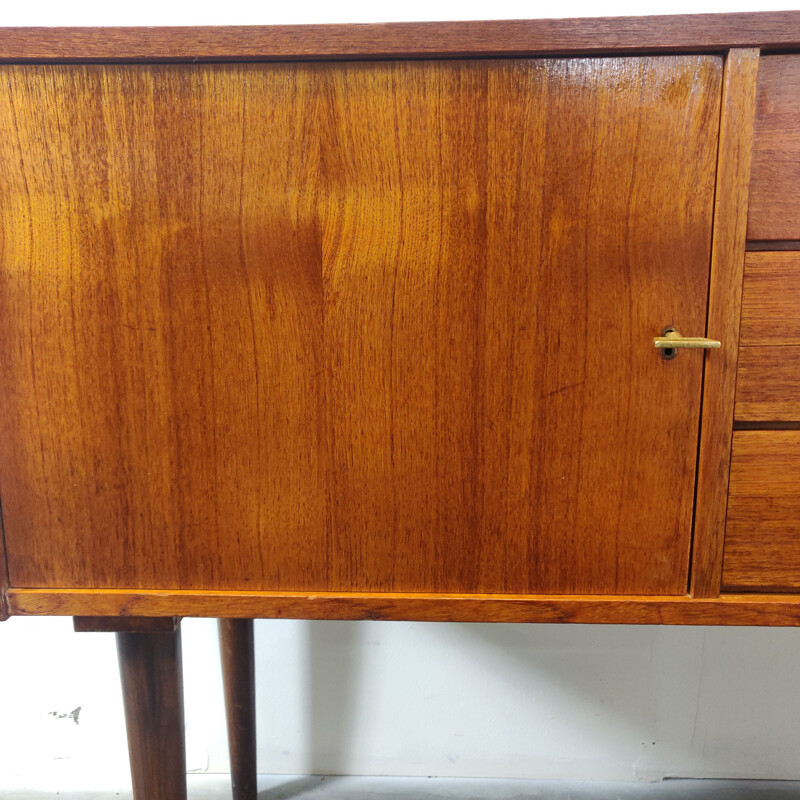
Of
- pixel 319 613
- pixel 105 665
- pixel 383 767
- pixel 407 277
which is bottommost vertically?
pixel 383 767

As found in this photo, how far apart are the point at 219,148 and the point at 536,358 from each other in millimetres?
263

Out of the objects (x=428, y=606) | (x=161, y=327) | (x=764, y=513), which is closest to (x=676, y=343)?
(x=764, y=513)

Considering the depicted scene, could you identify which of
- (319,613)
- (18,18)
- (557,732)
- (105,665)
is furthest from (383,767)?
(18,18)

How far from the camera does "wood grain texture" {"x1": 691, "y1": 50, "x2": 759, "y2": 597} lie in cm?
47

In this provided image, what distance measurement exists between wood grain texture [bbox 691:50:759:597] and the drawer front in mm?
10

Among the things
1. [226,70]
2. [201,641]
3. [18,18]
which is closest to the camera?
[226,70]

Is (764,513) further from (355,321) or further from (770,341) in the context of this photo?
(355,321)

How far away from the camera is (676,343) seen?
1.58 ft

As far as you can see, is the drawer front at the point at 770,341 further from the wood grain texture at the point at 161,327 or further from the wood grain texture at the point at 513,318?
the wood grain texture at the point at 161,327

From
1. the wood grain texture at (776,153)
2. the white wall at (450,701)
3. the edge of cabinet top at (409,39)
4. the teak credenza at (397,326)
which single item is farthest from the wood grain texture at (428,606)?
the white wall at (450,701)

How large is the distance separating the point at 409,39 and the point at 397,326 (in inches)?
7.4

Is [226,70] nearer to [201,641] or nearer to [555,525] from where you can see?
[555,525]

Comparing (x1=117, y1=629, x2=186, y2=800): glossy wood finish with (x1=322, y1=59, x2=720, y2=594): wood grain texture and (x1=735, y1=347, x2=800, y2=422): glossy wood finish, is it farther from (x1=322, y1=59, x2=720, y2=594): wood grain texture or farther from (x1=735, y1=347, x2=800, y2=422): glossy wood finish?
(x1=735, y1=347, x2=800, y2=422): glossy wood finish

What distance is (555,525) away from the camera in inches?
20.3
